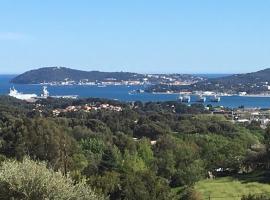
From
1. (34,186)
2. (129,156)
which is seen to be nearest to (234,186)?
(129,156)

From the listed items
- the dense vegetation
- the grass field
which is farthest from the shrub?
the grass field

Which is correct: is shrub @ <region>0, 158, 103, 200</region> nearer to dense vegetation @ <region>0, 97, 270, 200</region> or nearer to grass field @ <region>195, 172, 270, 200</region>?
dense vegetation @ <region>0, 97, 270, 200</region>

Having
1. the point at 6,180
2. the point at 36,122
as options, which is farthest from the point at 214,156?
the point at 6,180

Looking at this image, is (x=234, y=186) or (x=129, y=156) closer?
(x=234, y=186)

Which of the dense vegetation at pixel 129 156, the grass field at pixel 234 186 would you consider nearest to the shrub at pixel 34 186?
the dense vegetation at pixel 129 156

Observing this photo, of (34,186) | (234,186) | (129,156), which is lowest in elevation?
(234,186)

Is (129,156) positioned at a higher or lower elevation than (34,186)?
lower

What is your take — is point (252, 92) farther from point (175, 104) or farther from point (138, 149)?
point (138, 149)

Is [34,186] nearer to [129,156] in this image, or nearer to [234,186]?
[234,186]

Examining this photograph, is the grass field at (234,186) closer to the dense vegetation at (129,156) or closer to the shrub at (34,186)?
the dense vegetation at (129,156)
